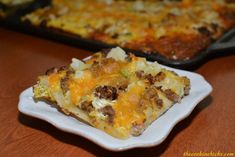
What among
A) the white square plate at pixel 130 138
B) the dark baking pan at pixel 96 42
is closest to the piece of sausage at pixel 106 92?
the white square plate at pixel 130 138

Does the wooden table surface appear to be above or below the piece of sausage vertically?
below

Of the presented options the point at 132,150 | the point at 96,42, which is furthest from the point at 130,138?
the point at 96,42

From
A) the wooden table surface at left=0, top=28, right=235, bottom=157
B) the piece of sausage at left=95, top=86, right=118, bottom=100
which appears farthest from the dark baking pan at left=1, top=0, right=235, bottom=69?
the piece of sausage at left=95, top=86, right=118, bottom=100

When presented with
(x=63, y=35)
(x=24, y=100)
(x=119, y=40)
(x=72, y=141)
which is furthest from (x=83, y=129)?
(x=63, y=35)

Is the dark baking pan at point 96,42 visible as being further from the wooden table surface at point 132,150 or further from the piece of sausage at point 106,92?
the piece of sausage at point 106,92

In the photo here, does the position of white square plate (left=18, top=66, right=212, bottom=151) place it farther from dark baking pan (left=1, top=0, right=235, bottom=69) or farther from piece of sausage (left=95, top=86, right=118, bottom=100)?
dark baking pan (left=1, top=0, right=235, bottom=69)

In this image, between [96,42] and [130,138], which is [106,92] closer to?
[130,138]
